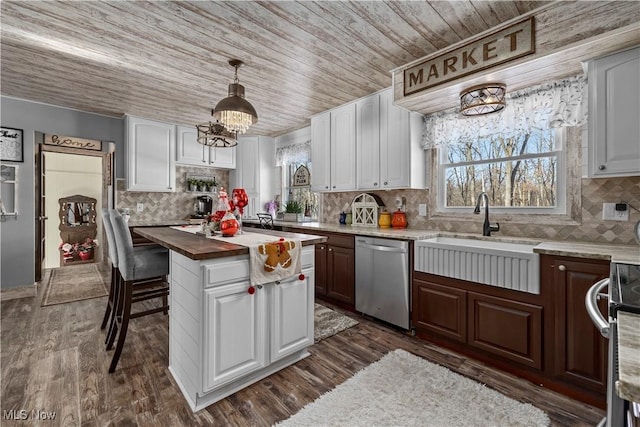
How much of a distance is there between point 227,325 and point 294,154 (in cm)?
360

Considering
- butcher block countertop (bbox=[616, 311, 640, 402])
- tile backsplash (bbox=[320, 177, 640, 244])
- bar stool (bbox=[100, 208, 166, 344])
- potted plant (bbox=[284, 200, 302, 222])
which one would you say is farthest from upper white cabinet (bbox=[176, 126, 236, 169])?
butcher block countertop (bbox=[616, 311, 640, 402])

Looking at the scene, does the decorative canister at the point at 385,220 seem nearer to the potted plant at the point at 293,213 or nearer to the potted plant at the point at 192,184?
the potted plant at the point at 293,213

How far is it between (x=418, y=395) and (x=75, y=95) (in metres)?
4.52

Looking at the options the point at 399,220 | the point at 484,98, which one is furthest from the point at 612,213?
the point at 399,220

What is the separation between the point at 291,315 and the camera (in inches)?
81.8

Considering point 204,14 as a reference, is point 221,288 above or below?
below

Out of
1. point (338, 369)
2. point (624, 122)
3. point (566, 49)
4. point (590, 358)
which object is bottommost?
point (338, 369)

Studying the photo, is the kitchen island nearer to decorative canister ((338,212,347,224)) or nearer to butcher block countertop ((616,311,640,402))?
butcher block countertop ((616,311,640,402))

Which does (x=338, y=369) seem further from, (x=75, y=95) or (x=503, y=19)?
(x=75, y=95)

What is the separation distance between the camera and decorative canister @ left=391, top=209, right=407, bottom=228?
11.0 ft

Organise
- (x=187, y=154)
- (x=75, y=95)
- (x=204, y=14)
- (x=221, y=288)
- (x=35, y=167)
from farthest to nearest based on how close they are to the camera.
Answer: (x=187, y=154) < (x=35, y=167) < (x=75, y=95) < (x=204, y=14) < (x=221, y=288)

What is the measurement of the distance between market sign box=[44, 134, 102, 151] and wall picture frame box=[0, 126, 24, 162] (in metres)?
0.29

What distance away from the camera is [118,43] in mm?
2320

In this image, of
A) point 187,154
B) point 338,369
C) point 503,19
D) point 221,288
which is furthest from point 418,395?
point 187,154
